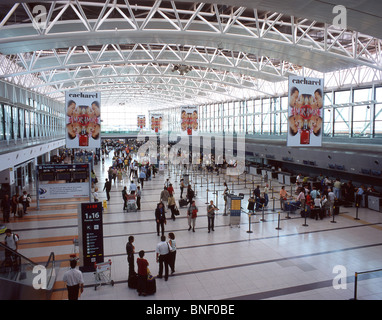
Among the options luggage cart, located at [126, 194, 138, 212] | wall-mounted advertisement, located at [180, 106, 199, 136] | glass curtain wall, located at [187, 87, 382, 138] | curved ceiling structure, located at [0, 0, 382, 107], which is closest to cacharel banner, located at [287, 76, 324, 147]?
curved ceiling structure, located at [0, 0, 382, 107]

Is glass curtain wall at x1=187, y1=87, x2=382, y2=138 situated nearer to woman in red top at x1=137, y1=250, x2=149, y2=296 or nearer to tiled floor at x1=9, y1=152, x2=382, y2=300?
tiled floor at x1=9, y1=152, x2=382, y2=300

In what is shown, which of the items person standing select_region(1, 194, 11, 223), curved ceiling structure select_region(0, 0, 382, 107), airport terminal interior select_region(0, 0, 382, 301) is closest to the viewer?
airport terminal interior select_region(0, 0, 382, 301)

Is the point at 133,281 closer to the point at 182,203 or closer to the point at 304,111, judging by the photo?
the point at 304,111

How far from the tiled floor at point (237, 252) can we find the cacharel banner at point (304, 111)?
3.75 m

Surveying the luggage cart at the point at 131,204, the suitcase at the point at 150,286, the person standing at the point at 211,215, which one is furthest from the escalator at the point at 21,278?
the luggage cart at the point at 131,204

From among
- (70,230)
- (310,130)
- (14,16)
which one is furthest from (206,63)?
(70,230)

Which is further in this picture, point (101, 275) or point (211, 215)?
point (211, 215)

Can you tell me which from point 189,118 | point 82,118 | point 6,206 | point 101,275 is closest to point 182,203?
point 82,118

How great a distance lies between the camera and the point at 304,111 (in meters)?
11.5

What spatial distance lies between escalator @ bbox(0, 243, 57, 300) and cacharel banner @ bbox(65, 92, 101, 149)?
7.57 meters

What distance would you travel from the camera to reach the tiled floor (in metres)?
7.44

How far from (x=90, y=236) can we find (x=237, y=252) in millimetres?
4640

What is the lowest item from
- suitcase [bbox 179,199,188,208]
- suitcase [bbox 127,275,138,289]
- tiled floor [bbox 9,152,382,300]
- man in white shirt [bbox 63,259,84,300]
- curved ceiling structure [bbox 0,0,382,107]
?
tiled floor [bbox 9,152,382,300]

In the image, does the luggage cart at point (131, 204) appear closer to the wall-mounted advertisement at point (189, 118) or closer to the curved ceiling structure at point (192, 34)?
the curved ceiling structure at point (192, 34)
